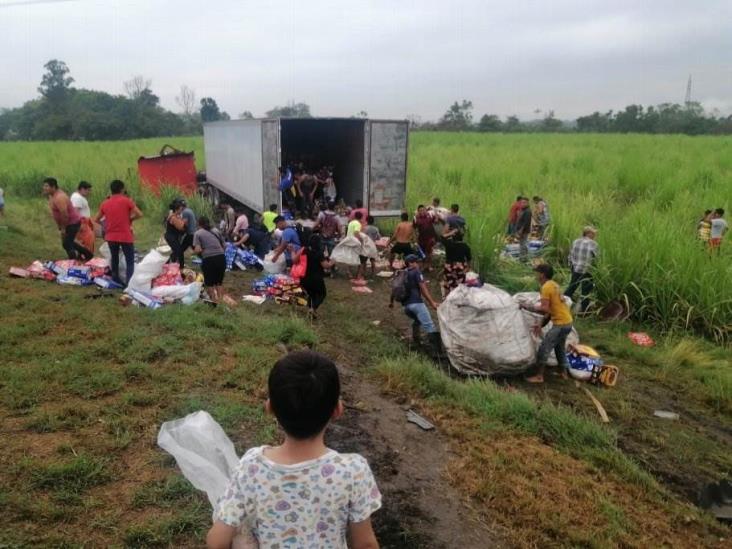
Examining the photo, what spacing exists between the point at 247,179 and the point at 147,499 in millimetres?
9032

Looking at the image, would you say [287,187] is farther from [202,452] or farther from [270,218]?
[202,452]

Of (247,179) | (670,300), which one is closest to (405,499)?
(670,300)

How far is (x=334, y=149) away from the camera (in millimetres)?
13055

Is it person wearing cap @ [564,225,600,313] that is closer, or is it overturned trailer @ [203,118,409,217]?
person wearing cap @ [564,225,600,313]

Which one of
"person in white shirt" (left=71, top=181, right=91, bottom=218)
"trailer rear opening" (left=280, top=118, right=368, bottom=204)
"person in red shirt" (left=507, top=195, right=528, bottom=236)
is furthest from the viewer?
"trailer rear opening" (left=280, top=118, right=368, bottom=204)

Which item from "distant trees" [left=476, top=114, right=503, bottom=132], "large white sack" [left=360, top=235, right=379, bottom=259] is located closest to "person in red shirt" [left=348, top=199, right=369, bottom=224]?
"large white sack" [left=360, top=235, right=379, bottom=259]

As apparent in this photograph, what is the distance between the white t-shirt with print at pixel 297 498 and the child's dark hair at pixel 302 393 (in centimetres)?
11

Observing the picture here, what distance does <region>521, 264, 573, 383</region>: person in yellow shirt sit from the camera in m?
5.53

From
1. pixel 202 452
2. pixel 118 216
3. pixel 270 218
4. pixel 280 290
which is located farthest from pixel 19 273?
pixel 202 452

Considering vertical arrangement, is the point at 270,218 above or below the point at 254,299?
above

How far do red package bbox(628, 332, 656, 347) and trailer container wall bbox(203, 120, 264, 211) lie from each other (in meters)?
6.77

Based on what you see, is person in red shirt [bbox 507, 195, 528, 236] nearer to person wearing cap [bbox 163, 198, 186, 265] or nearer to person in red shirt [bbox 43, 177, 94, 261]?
person wearing cap [bbox 163, 198, 186, 265]

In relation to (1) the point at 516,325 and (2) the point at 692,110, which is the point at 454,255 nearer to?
(1) the point at 516,325

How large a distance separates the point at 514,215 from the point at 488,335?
506 cm
